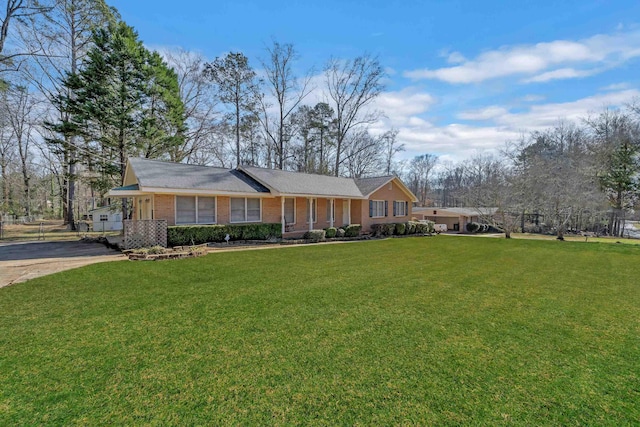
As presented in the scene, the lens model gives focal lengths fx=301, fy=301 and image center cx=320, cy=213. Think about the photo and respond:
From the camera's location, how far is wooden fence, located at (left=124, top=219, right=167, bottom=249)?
1159cm

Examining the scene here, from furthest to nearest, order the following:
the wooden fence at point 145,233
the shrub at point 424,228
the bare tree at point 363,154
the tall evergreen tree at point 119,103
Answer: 1. the bare tree at point 363,154
2. the shrub at point 424,228
3. the tall evergreen tree at point 119,103
4. the wooden fence at point 145,233

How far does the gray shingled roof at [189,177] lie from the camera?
12.9 m

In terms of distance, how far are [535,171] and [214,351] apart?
32.2m

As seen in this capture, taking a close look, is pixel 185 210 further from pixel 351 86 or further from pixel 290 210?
→ pixel 351 86

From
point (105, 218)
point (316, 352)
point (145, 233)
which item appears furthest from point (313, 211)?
point (105, 218)

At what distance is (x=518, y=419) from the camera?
2494mm

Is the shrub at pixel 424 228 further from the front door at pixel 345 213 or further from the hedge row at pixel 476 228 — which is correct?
the hedge row at pixel 476 228

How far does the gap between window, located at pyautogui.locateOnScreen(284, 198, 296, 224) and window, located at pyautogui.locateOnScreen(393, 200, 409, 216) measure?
9250 mm

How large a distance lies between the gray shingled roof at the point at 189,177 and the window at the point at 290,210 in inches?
68.6

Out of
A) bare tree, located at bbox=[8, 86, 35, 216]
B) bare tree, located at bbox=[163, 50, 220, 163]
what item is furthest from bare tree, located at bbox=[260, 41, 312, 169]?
bare tree, located at bbox=[8, 86, 35, 216]

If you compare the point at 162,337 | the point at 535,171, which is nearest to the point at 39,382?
the point at 162,337

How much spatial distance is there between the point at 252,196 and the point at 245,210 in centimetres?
82

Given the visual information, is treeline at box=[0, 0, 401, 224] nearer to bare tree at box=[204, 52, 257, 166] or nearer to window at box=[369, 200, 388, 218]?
bare tree at box=[204, 52, 257, 166]

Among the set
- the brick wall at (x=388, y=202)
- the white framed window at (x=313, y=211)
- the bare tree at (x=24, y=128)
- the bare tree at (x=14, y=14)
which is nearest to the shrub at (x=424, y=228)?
the brick wall at (x=388, y=202)
